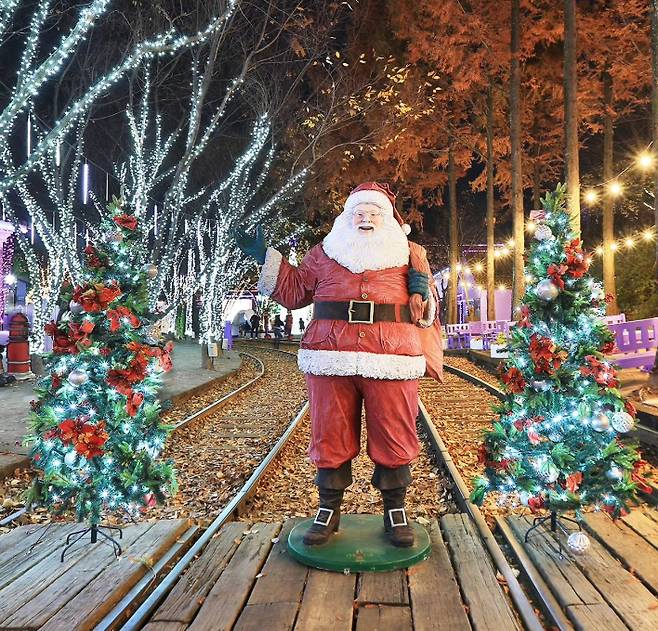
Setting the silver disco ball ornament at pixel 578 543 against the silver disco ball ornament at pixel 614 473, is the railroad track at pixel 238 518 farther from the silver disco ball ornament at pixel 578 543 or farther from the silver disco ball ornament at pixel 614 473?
the silver disco ball ornament at pixel 614 473

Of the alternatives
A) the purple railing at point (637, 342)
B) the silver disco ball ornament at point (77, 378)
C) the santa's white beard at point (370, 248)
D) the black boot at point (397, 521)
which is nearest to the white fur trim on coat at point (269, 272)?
the santa's white beard at point (370, 248)

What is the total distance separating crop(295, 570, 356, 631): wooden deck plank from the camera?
275 centimetres

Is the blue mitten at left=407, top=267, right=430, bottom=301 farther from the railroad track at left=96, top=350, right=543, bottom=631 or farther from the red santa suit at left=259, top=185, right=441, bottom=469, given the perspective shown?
the railroad track at left=96, top=350, right=543, bottom=631

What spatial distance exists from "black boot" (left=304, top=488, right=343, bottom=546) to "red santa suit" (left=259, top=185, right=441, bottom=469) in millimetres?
189

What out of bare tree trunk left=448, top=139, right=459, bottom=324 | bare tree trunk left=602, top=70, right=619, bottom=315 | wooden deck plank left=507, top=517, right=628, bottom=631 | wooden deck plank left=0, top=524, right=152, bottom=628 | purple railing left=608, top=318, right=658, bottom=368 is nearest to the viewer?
wooden deck plank left=507, top=517, right=628, bottom=631

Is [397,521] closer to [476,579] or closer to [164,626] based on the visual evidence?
[476,579]

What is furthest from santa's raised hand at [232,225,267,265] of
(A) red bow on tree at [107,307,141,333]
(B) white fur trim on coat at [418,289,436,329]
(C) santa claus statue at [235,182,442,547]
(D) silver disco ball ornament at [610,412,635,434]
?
(D) silver disco ball ornament at [610,412,635,434]

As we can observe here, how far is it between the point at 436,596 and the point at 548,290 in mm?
1929

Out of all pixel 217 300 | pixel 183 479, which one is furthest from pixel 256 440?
pixel 217 300

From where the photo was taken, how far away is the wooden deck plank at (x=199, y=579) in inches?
113

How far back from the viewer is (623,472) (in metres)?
3.53

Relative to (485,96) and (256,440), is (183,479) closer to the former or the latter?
(256,440)

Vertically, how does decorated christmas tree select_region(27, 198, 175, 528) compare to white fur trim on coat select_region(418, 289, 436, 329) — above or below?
below

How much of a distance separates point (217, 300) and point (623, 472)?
18.8m
